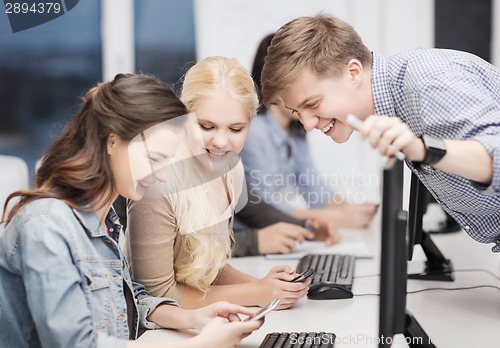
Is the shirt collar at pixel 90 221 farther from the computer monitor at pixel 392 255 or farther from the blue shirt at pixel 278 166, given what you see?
the blue shirt at pixel 278 166

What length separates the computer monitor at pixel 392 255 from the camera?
3.39 ft

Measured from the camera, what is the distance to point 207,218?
1.59m

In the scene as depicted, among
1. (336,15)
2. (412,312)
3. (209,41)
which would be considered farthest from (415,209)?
(209,41)

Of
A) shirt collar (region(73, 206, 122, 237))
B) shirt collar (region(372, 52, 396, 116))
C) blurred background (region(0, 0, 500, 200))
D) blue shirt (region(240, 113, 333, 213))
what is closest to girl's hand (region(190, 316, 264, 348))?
shirt collar (region(73, 206, 122, 237))

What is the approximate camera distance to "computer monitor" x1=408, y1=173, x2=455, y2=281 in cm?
169

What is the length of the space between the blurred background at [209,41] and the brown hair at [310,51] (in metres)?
1.62

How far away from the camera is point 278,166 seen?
2648 mm

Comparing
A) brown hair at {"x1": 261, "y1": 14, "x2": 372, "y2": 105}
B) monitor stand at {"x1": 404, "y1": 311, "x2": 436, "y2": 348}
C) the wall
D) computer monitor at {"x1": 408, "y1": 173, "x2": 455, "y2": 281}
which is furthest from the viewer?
the wall

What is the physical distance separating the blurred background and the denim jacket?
2.00m

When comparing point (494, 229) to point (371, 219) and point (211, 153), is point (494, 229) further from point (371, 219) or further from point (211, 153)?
point (371, 219)

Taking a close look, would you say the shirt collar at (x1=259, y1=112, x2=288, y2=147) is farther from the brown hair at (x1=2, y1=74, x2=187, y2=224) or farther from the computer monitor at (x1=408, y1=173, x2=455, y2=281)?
the brown hair at (x1=2, y1=74, x2=187, y2=224)

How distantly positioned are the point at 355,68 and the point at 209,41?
1.91 m

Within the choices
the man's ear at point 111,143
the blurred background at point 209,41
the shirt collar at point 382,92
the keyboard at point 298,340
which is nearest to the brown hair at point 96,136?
the man's ear at point 111,143

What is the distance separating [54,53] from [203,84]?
5.56 feet
